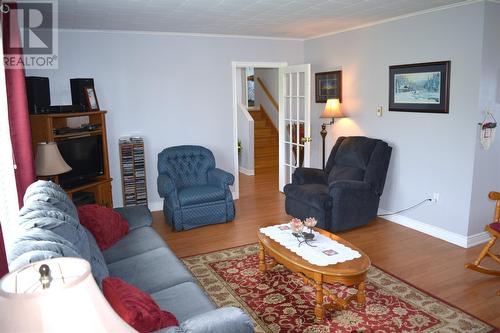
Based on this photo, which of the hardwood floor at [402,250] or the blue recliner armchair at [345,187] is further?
the blue recliner armchair at [345,187]

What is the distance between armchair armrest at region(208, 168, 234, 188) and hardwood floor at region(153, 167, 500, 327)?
1.72ft

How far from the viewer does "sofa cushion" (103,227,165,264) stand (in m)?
2.94

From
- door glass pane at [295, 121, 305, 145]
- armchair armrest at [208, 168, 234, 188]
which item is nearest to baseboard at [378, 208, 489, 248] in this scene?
door glass pane at [295, 121, 305, 145]

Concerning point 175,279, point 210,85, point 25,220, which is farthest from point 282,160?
point 25,220

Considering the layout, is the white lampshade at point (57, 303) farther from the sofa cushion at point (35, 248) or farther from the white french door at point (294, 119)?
the white french door at point (294, 119)

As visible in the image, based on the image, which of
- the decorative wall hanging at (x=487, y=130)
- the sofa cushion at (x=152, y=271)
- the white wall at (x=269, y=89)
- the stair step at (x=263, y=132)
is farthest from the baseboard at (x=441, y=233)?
the white wall at (x=269, y=89)

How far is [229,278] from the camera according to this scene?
343 cm

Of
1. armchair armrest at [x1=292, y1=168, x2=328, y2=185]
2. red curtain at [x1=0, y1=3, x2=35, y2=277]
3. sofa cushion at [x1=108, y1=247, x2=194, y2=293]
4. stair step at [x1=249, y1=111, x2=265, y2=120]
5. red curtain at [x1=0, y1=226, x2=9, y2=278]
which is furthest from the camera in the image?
stair step at [x1=249, y1=111, x2=265, y2=120]

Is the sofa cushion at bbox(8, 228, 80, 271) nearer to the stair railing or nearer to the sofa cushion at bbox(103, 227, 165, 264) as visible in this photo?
the sofa cushion at bbox(103, 227, 165, 264)

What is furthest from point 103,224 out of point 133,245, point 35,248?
point 35,248

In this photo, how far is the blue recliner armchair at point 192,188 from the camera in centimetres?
464

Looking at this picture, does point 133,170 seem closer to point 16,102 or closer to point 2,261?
point 16,102

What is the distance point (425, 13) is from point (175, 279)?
3749mm

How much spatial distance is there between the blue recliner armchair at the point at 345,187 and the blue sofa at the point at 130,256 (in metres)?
1.93
